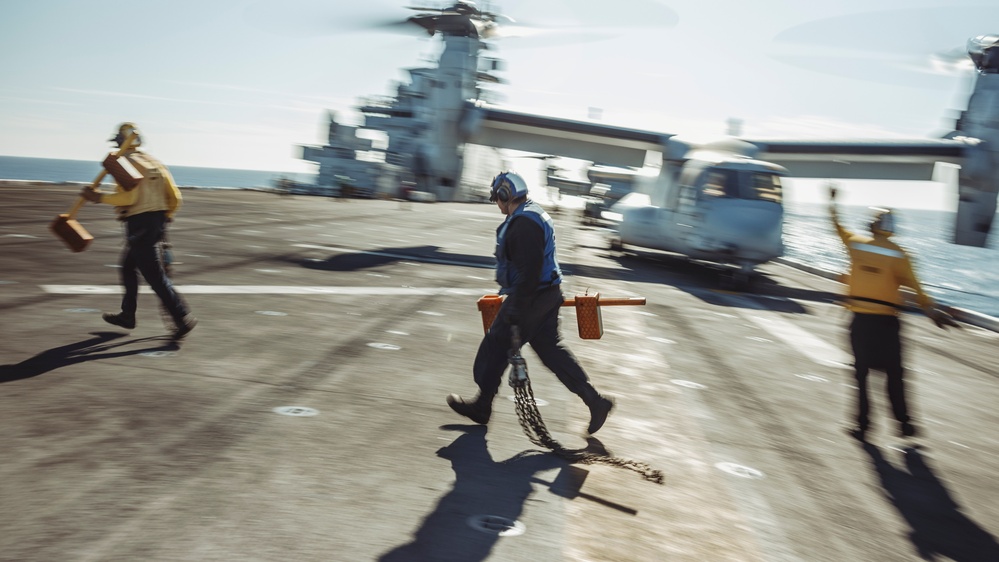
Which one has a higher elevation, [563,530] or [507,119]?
[507,119]

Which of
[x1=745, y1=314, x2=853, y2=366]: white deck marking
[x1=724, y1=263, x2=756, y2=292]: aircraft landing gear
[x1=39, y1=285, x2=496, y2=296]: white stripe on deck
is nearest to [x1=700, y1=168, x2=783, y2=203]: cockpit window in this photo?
[x1=724, y1=263, x2=756, y2=292]: aircraft landing gear

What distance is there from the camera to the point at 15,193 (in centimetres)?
2500

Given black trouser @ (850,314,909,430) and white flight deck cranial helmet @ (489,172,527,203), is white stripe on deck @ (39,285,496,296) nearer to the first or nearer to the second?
white flight deck cranial helmet @ (489,172,527,203)

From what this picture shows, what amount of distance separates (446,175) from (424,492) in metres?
42.7

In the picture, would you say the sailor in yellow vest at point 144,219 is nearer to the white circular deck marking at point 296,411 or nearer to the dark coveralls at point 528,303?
the white circular deck marking at point 296,411

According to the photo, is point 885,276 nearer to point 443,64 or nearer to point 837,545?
point 837,545

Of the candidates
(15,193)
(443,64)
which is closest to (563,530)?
(15,193)

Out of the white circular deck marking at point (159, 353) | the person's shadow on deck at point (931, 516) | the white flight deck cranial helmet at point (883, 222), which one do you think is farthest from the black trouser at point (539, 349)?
the white flight deck cranial helmet at point (883, 222)

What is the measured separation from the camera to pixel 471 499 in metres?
4.35

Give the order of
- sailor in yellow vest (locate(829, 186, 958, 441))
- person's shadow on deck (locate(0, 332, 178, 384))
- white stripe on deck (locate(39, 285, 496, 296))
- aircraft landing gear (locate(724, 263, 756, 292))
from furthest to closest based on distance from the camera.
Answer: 1. aircraft landing gear (locate(724, 263, 756, 292))
2. white stripe on deck (locate(39, 285, 496, 296))
3. sailor in yellow vest (locate(829, 186, 958, 441))
4. person's shadow on deck (locate(0, 332, 178, 384))

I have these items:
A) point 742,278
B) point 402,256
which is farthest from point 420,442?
point 742,278

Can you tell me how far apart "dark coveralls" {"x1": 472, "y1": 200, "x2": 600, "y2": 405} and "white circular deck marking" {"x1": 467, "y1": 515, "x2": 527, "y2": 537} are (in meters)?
1.49

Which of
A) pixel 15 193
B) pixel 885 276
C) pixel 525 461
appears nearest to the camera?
pixel 525 461

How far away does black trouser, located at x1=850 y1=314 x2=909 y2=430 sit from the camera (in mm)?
6484
